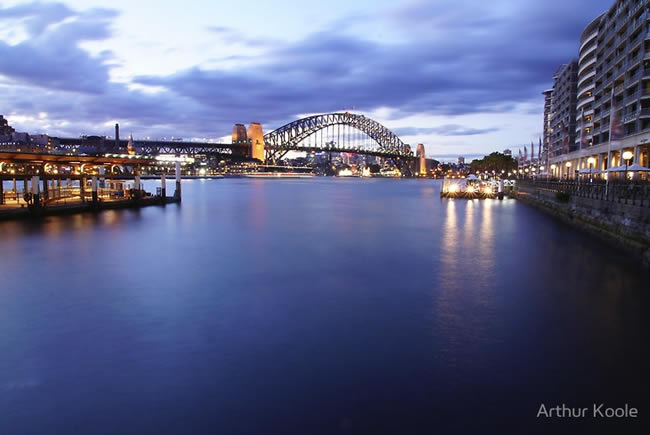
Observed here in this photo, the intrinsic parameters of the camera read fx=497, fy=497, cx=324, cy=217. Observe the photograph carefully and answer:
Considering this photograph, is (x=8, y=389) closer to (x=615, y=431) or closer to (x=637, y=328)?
(x=615, y=431)

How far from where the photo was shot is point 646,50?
38594mm

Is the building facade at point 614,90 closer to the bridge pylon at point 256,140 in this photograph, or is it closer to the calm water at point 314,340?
the calm water at point 314,340

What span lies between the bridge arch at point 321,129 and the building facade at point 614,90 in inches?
3099

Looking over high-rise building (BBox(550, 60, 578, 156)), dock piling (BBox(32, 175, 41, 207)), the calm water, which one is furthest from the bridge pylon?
the calm water

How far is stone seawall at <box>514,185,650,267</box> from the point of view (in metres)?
15.3

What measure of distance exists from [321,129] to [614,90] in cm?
10485

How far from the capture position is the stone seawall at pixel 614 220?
50.2ft

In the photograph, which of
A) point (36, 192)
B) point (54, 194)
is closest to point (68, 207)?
point (36, 192)

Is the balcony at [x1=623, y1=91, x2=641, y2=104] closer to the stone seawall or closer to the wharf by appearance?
the stone seawall

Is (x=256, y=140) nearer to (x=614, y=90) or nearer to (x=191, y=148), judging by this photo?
(x=191, y=148)

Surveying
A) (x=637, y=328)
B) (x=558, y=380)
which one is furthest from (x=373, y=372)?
(x=637, y=328)

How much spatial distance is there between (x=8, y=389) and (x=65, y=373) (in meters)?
0.72

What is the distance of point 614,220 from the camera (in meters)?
19.2

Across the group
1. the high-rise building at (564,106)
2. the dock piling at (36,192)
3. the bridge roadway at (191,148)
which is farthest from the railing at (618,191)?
the bridge roadway at (191,148)
